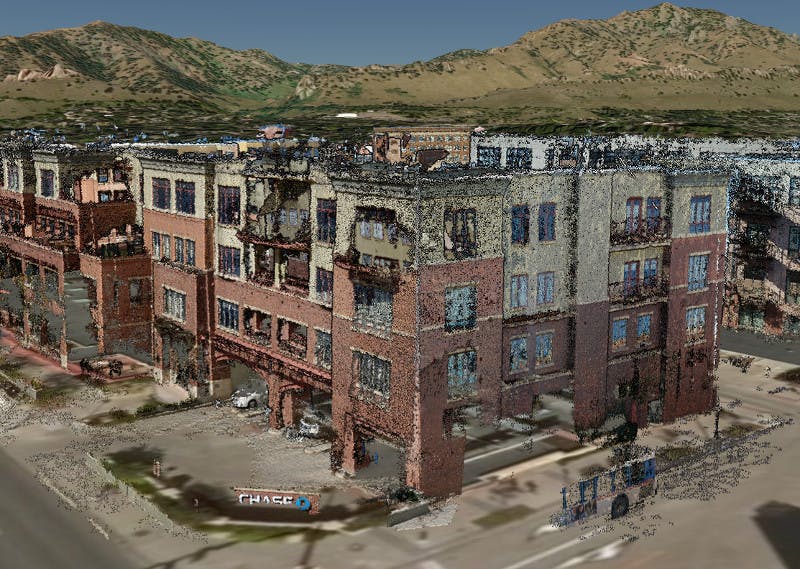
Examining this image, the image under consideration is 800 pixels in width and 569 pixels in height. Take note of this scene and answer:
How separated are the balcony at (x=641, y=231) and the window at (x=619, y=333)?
5832 millimetres

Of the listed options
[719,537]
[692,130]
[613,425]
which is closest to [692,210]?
[613,425]

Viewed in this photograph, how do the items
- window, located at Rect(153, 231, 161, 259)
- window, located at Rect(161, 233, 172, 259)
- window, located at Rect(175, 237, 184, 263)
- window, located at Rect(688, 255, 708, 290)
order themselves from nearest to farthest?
window, located at Rect(688, 255, 708, 290), window, located at Rect(175, 237, 184, 263), window, located at Rect(161, 233, 172, 259), window, located at Rect(153, 231, 161, 259)

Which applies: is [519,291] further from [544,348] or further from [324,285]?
[324,285]

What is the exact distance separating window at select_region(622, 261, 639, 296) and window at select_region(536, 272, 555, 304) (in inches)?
278

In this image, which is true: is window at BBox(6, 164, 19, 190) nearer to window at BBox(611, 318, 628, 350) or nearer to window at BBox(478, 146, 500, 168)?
window at BBox(478, 146, 500, 168)

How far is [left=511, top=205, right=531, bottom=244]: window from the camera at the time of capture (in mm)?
59781

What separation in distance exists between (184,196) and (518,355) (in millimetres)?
32453

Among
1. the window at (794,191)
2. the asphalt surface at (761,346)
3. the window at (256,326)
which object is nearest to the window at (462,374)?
the window at (256,326)

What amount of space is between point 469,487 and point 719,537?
15.1 m

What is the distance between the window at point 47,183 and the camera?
90.8 m

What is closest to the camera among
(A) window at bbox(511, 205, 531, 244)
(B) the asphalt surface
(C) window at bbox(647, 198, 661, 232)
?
(A) window at bbox(511, 205, 531, 244)

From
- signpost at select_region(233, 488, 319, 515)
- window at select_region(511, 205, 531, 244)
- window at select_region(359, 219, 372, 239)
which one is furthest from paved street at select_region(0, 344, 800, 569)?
window at select_region(359, 219, 372, 239)

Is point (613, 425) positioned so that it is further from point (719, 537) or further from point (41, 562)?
point (41, 562)

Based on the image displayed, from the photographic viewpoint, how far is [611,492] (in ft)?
179
